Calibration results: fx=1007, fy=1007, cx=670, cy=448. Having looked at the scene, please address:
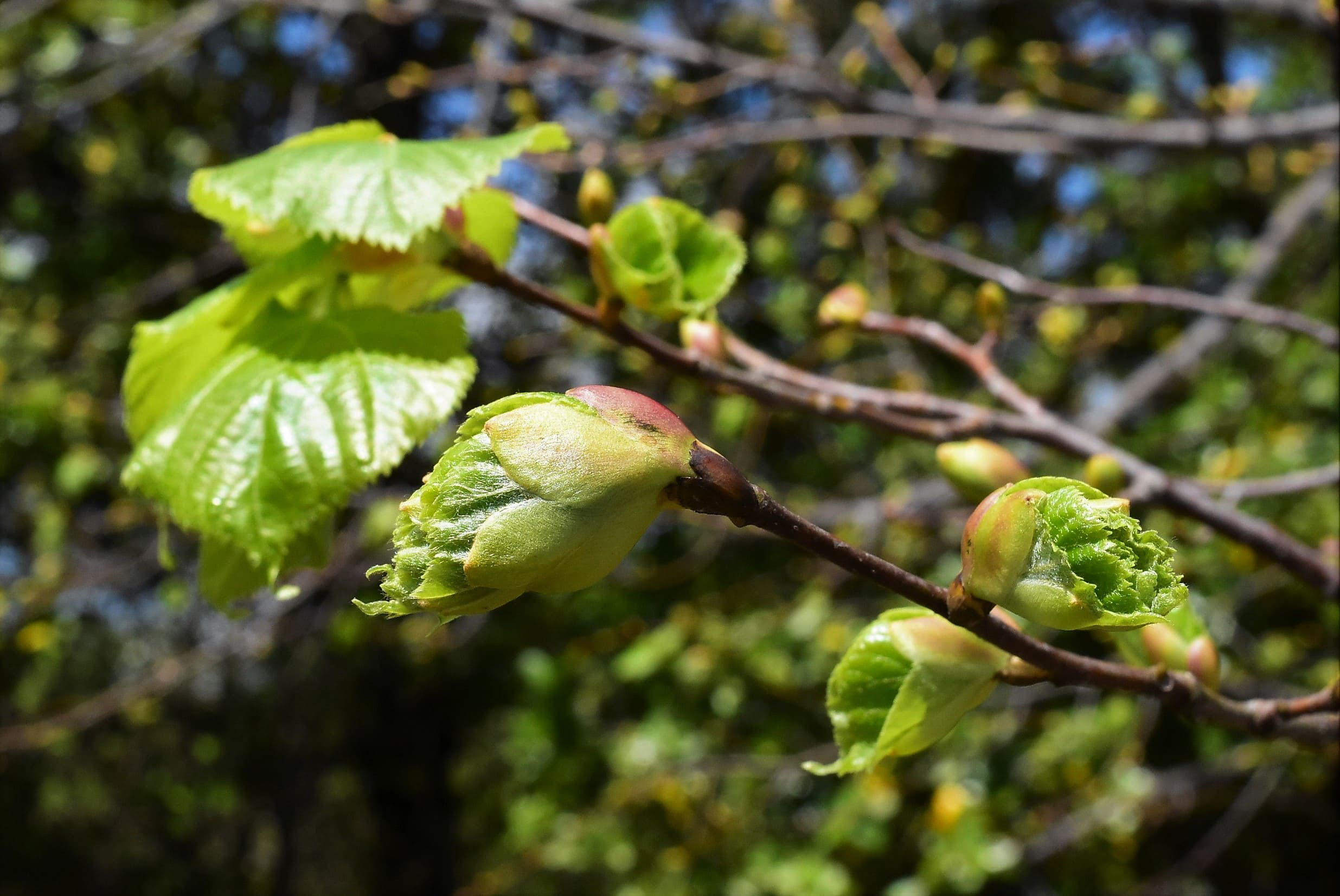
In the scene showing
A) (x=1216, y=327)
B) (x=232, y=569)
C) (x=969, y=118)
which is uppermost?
(x=969, y=118)

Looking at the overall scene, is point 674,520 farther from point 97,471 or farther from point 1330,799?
point 1330,799

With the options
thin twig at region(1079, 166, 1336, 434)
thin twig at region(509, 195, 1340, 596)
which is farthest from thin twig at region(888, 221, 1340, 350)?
thin twig at region(1079, 166, 1336, 434)

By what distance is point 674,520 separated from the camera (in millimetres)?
3471

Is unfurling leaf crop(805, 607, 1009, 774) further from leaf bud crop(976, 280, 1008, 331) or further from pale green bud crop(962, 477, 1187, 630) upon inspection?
leaf bud crop(976, 280, 1008, 331)

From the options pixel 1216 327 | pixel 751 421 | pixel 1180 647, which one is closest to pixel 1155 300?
pixel 1180 647

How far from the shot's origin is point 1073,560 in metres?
0.42

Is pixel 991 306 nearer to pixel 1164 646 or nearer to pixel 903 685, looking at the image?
pixel 1164 646

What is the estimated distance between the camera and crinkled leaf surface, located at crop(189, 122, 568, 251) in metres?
0.68

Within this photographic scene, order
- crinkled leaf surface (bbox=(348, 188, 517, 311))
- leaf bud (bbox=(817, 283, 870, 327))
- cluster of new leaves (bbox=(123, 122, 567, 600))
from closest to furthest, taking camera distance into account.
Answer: cluster of new leaves (bbox=(123, 122, 567, 600))
crinkled leaf surface (bbox=(348, 188, 517, 311))
leaf bud (bbox=(817, 283, 870, 327))

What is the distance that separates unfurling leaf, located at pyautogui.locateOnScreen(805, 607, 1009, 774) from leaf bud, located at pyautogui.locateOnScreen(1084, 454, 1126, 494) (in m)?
0.34

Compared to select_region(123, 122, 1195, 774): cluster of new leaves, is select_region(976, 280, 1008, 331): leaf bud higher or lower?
lower

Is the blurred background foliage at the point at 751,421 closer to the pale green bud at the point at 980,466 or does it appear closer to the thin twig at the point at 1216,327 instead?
the thin twig at the point at 1216,327

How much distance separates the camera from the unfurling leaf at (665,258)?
77 cm

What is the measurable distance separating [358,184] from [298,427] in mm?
181
